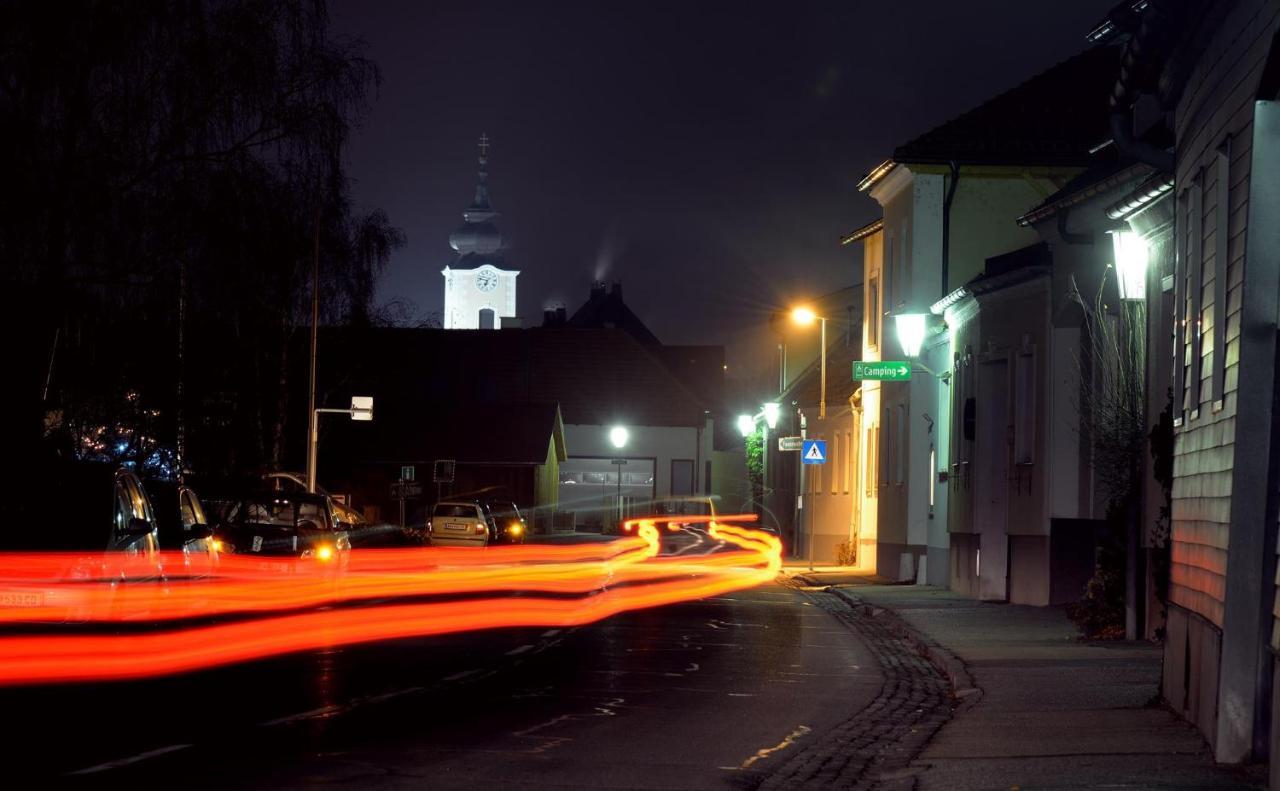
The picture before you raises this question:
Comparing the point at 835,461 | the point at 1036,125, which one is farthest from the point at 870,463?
the point at 1036,125

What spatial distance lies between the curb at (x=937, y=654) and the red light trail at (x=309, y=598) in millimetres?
3785

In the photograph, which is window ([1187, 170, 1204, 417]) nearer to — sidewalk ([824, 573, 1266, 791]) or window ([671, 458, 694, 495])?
sidewalk ([824, 573, 1266, 791])

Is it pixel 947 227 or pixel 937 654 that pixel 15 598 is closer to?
pixel 937 654

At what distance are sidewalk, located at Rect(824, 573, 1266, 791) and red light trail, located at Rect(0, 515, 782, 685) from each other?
6528 millimetres

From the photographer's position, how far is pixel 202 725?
1234 cm

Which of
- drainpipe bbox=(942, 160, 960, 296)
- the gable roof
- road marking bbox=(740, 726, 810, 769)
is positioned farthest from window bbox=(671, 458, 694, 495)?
road marking bbox=(740, 726, 810, 769)

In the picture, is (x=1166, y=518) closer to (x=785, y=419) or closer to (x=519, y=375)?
(x=785, y=419)

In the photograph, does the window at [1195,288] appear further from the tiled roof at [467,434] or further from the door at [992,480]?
the tiled roof at [467,434]

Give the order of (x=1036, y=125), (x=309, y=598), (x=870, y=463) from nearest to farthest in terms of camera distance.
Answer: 1. (x=309, y=598)
2. (x=1036, y=125)
3. (x=870, y=463)

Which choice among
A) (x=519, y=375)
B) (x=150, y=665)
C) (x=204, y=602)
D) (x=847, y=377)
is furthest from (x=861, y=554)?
(x=519, y=375)

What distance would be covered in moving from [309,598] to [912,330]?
1386cm

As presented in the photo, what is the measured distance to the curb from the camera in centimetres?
1588

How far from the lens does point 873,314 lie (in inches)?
1759

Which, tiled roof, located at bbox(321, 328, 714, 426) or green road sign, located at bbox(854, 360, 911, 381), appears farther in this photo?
tiled roof, located at bbox(321, 328, 714, 426)
